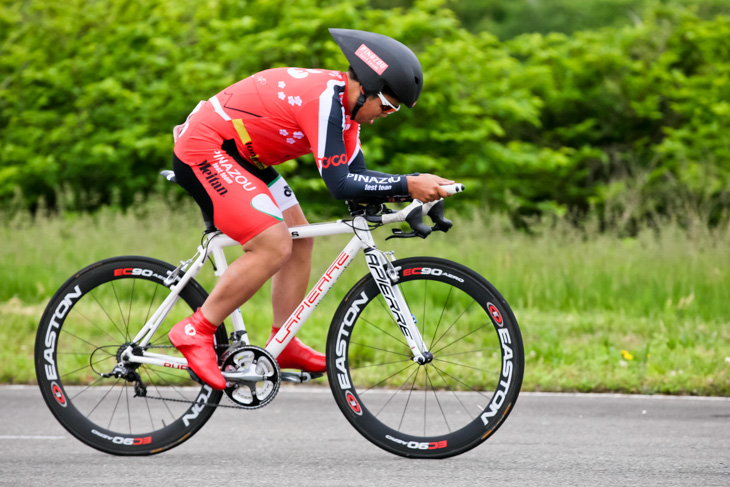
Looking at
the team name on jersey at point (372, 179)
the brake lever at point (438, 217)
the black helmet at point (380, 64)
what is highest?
the black helmet at point (380, 64)

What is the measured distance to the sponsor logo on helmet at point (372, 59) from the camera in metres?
4.03

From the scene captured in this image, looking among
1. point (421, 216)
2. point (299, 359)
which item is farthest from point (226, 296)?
point (421, 216)

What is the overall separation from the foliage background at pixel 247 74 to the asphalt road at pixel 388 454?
7.53 metres

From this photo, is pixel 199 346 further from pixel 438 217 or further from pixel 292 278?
pixel 438 217

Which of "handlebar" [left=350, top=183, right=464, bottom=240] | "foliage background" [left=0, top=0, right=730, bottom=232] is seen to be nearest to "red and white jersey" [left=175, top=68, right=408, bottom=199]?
"handlebar" [left=350, top=183, right=464, bottom=240]

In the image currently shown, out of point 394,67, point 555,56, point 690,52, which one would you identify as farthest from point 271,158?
point 690,52

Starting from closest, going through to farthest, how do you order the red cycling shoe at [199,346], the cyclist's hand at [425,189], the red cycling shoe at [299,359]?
the cyclist's hand at [425,189]
the red cycling shoe at [199,346]
the red cycling shoe at [299,359]

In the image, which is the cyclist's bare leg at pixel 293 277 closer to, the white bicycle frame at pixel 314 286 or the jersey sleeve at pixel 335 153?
the white bicycle frame at pixel 314 286

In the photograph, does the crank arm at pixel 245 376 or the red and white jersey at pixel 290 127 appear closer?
the red and white jersey at pixel 290 127

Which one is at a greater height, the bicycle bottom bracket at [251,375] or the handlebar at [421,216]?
the handlebar at [421,216]

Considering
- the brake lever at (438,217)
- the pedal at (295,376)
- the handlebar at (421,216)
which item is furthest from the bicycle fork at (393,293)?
the pedal at (295,376)

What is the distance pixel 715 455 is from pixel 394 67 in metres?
2.58

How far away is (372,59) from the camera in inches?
159

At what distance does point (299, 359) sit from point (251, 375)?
31 cm
